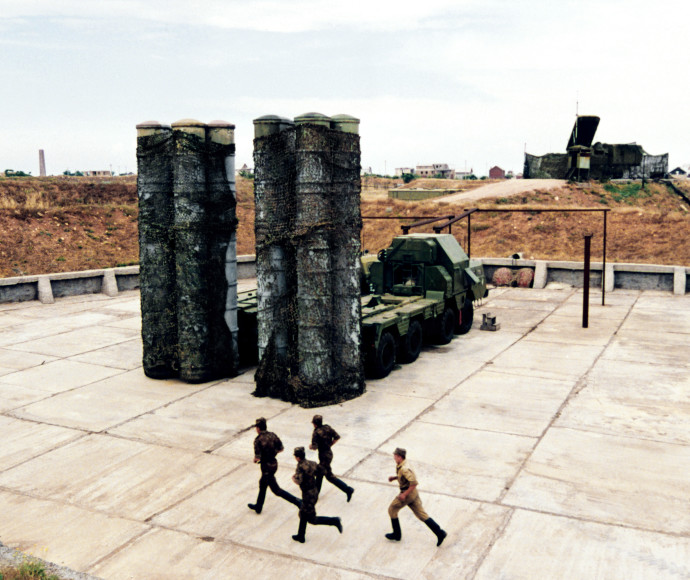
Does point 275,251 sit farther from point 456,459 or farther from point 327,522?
point 327,522

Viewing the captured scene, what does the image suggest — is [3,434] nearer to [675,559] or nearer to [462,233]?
[675,559]

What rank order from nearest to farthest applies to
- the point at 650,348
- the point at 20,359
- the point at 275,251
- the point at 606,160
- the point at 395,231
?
the point at 275,251 < the point at 20,359 < the point at 650,348 < the point at 395,231 < the point at 606,160

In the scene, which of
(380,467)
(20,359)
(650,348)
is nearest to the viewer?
(380,467)

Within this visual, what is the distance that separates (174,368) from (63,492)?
5616 millimetres

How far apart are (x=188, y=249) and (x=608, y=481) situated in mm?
9245

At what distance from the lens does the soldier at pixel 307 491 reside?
763 centimetres

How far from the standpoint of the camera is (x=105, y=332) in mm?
19922

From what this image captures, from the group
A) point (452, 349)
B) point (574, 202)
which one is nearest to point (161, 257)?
point (452, 349)

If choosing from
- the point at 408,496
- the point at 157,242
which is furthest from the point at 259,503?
the point at 157,242

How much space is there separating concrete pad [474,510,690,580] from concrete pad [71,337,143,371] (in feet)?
35.6

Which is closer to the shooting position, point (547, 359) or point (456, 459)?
point (456, 459)

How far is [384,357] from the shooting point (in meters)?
15.1

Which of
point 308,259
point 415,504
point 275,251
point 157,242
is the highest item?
point 157,242

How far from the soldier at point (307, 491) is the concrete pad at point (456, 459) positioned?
1939mm
